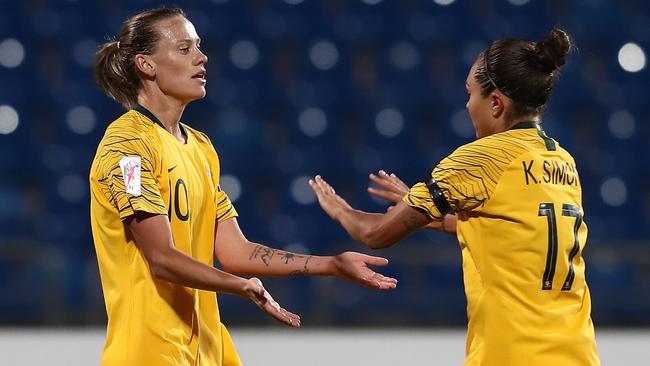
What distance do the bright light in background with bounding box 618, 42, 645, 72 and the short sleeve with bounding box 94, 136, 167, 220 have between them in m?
6.94

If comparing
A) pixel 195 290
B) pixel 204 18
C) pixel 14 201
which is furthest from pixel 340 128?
pixel 195 290

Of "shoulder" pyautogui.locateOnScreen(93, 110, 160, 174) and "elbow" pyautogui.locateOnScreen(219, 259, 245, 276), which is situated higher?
"shoulder" pyautogui.locateOnScreen(93, 110, 160, 174)

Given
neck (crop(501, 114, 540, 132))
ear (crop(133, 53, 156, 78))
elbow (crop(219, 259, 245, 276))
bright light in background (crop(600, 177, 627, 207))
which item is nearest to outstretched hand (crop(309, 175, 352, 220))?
elbow (crop(219, 259, 245, 276))

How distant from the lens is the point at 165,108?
9.83 feet

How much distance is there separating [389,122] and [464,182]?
5.85 metres

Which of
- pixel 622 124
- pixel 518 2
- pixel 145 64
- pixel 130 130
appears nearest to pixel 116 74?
pixel 145 64

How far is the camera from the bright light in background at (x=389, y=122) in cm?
879

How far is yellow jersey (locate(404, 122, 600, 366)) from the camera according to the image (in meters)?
2.90

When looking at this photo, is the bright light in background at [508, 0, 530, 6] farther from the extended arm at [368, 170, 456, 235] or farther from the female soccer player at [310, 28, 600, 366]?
the female soccer player at [310, 28, 600, 366]

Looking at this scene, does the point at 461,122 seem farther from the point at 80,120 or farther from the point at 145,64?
the point at 145,64

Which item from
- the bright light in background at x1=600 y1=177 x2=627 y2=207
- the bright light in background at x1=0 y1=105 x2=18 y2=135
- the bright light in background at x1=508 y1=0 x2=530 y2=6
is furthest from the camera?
the bright light in background at x1=508 y1=0 x2=530 y2=6

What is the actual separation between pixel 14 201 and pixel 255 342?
2.86m

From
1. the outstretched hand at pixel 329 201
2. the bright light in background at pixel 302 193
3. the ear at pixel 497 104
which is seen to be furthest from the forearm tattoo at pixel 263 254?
the bright light in background at pixel 302 193

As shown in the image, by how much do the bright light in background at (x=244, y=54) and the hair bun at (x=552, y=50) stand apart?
20.1ft
